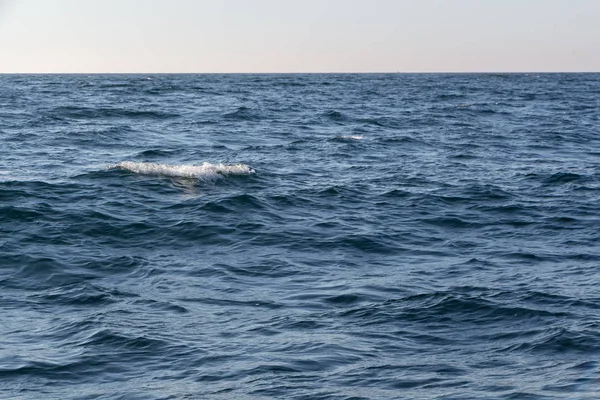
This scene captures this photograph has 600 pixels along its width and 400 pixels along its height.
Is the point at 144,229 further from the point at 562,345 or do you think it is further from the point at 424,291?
the point at 562,345

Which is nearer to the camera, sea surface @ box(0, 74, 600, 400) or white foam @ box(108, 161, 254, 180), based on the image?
sea surface @ box(0, 74, 600, 400)

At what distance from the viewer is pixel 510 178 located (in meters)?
30.0

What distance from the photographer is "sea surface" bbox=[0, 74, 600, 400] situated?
11727 millimetres

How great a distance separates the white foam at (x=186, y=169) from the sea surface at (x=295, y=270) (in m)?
0.10

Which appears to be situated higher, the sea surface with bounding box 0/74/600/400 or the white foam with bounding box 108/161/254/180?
the white foam with bounding box 108/161/254/180

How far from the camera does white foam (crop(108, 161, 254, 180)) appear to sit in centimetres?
2780

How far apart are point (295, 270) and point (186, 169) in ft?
37.7

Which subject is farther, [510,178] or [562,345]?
[510,178]

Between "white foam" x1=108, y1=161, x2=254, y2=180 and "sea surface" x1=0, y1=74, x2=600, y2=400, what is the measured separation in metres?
0.10

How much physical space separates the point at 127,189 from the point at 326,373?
15309 millimetres

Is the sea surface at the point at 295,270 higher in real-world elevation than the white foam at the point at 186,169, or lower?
lower

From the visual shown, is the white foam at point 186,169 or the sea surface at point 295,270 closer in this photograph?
the sea surface at point 295,270

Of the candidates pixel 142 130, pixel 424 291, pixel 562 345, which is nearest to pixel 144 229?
pixel 424 291

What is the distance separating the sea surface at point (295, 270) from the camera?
1173cm
